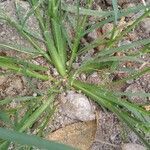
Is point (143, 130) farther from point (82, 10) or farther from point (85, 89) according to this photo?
point (82, 10)

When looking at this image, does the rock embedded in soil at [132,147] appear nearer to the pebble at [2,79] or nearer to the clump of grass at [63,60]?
the clump of grass at [63,60]

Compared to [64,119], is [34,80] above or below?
above

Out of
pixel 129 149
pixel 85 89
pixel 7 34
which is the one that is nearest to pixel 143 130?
pixel 129 149

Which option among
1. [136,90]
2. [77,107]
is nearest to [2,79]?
[77,107]

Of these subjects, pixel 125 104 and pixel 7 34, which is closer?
pixel 125 104

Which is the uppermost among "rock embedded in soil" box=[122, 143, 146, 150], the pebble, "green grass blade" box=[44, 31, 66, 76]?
"green grass blade" box=[44, 31, 66, 76]

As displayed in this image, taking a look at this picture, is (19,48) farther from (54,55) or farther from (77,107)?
(77,107)

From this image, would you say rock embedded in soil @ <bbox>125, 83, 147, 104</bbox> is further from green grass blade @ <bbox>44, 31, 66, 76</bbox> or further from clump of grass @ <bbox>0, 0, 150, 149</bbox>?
green grass blade @ <bbox>44, 31, 66, 76</bbox>

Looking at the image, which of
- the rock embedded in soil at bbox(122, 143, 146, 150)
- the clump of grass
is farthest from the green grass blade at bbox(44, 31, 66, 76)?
the rock embedded in soil at bbox(122, 143, 146, 150)
